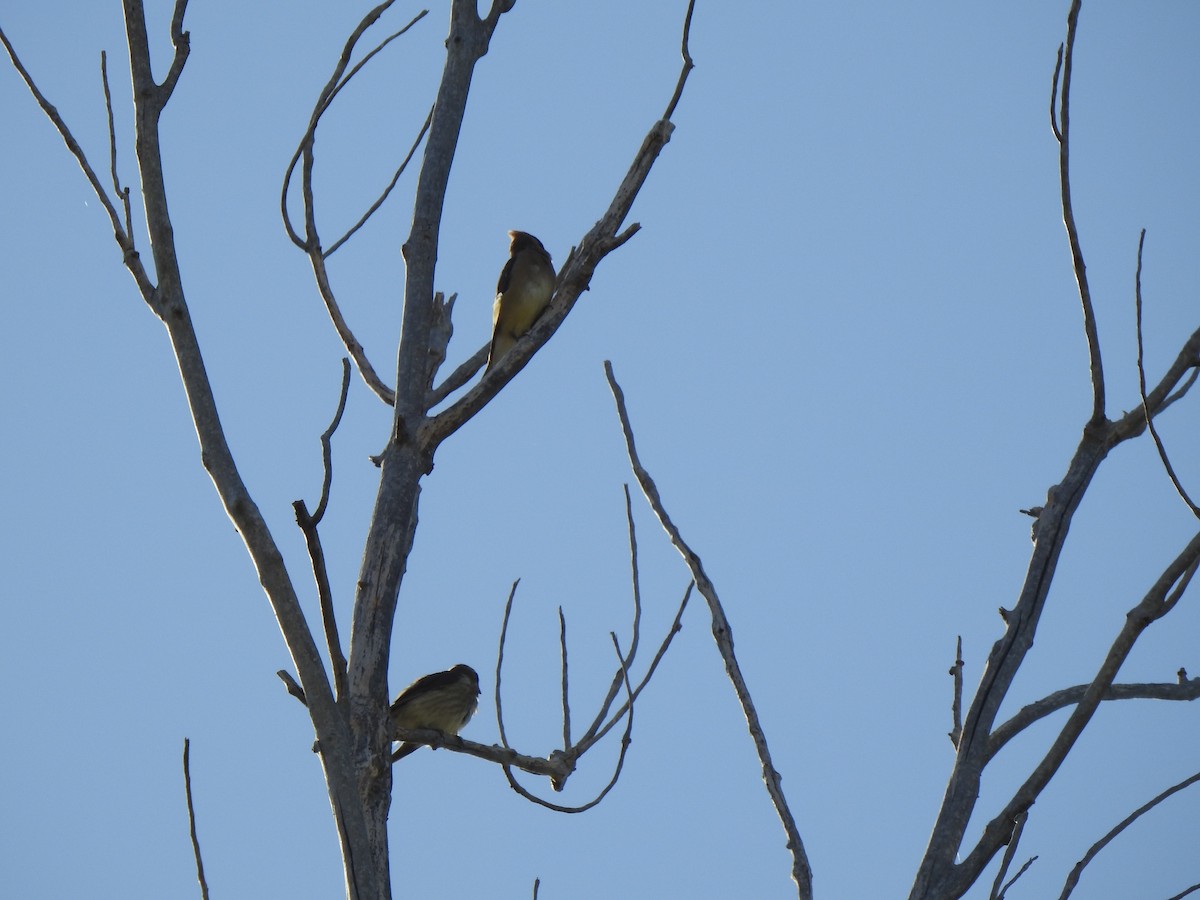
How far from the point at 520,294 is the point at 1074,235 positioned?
6.10 meters

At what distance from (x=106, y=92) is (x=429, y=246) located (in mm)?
937

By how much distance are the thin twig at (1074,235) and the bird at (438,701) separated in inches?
231

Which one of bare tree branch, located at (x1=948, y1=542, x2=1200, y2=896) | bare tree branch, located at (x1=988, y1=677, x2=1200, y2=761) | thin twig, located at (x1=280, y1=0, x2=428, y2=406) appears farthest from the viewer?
thin twig, located at (x1=280, y1=0, x2=428, y2=406)

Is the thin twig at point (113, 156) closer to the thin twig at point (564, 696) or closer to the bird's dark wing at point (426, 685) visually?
the thin twig at point (564, 696)

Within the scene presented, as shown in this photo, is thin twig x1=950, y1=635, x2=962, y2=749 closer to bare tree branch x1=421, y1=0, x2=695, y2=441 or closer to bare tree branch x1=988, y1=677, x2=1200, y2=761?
bare tree branch x1=988, y1=677, x2=1200, y2=761

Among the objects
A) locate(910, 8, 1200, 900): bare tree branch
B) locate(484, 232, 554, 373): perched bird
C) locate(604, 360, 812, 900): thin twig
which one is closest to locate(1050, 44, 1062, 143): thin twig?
locate(910, 8, 1200, 900): bare tree branch

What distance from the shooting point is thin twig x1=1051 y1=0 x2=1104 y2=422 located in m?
2.63

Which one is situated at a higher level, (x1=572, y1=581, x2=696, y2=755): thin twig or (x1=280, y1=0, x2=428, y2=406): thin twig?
(x1=280, y1=0, x2=428, y2=406): thin twig

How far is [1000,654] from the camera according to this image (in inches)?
104

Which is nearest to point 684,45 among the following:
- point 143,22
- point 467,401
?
point 467,401

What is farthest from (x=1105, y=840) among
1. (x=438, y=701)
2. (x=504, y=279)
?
(x=504, y=279)

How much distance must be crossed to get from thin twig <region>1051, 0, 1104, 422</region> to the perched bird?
18.8 feet

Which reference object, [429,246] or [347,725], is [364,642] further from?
[429,246]

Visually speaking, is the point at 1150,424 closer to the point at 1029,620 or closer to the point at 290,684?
the point at 1029,620
